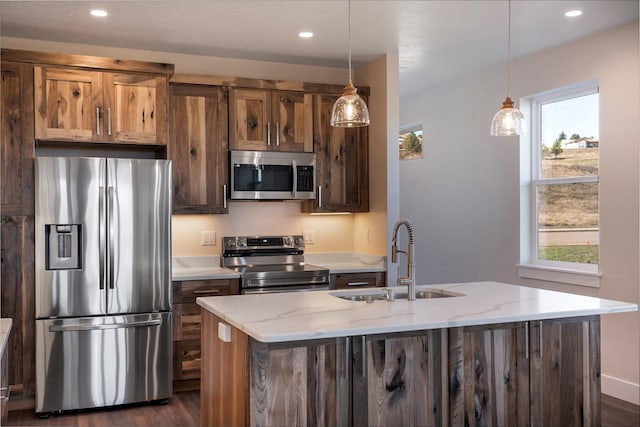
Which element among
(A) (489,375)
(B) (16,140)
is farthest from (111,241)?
(A) (489,375)

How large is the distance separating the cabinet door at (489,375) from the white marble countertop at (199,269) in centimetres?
221

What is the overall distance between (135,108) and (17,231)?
1135mm

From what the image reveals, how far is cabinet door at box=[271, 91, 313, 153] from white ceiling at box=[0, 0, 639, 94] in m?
0.36

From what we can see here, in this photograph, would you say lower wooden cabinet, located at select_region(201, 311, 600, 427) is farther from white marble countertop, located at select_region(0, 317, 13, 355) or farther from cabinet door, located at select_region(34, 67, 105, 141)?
cabinet door, located at select_region(34, 67, 105, 141)

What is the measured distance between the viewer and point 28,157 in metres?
4.16

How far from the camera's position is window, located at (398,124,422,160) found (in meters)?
6.85

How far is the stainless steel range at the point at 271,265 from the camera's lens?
4676mm

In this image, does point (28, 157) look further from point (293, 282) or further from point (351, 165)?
point (351, 165)

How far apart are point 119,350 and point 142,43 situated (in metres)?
2.24

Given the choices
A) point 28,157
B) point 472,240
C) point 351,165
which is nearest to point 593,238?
point 472,240

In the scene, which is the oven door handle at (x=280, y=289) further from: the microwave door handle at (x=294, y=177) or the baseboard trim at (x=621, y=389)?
the baseboard trim at (x=621, y=389)

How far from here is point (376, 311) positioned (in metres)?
2.83

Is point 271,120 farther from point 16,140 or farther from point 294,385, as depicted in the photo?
point 294,385

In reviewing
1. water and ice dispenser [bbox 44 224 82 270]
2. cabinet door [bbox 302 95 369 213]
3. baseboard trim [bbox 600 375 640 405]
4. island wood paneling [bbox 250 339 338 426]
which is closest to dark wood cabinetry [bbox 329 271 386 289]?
cabinet door [bbox 302 95 369 213]
